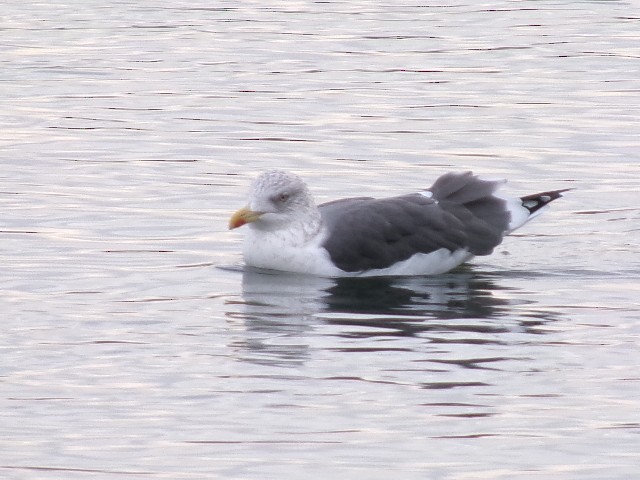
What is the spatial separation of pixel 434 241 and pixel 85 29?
518 inches

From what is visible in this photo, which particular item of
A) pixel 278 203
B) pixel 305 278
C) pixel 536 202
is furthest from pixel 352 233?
pixel 536 202

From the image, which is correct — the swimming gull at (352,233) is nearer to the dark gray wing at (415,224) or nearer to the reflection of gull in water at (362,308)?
the dark gray wing at (415,224)

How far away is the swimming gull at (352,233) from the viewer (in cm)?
1397

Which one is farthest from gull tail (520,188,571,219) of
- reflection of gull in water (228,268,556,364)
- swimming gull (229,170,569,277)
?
reflection of gull in water (228,268,556,364)

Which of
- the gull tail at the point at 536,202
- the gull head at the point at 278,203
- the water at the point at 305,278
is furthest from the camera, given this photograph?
the gull tail at the point at 536,202

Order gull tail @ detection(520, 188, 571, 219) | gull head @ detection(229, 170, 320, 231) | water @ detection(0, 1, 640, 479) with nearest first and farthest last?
water @ detection(0, 1, 640, 479) → gull head @ detection(229, 170, 320, 231) → gull tail @ detection(520, 188, 571, 219)

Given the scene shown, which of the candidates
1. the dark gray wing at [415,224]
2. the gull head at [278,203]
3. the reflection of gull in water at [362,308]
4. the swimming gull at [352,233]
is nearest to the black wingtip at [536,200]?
the dark gray wing at [415,224]

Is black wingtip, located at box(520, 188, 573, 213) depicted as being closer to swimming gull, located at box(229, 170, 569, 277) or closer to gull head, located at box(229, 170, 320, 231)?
swimming gull, located at box(229, 170, 569, 277)

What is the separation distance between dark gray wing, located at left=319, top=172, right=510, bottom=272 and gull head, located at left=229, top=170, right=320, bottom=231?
0.62 feet

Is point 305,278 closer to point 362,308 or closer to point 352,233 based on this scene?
point 352,233

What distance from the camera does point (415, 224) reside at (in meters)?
14.3

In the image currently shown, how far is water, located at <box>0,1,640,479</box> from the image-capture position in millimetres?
9641

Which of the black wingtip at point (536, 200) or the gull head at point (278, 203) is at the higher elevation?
the gull head at point (278, 203)

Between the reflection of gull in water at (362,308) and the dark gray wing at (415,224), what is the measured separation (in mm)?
218
